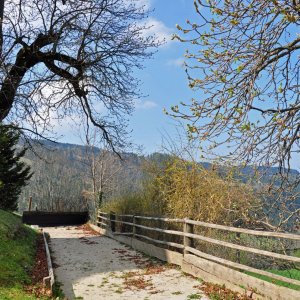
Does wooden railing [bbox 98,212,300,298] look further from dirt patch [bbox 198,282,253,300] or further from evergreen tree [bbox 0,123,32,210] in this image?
evergreen tree [bbox 0,123,32,210]

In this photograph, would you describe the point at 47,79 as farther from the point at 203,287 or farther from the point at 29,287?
the point at 203,287

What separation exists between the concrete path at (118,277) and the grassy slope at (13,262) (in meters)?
0.90

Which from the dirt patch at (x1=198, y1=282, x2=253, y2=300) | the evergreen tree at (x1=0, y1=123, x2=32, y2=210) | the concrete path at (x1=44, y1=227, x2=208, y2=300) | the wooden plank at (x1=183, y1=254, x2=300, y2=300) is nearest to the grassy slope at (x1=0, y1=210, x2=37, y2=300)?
the concrete path at (x1=44, y1=227, x2=208, y2=300)

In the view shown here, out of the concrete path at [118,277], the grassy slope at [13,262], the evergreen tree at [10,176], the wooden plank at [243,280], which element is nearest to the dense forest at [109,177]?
the wooden plank at [243,280]

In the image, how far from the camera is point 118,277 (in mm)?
9906

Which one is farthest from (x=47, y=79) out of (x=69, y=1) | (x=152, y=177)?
(x=152, y=177)

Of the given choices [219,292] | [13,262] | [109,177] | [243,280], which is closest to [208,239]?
[219,292]

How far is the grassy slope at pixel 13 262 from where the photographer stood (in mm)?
7328

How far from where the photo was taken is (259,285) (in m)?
7.06

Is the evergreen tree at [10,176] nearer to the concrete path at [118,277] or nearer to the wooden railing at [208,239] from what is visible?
the wooden railing at [208,239]

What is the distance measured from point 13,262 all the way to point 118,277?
258cm

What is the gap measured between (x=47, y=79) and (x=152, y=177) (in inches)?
210

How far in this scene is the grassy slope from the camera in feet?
24.0

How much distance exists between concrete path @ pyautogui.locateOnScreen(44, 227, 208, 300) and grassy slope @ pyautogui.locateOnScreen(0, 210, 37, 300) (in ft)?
2.96
